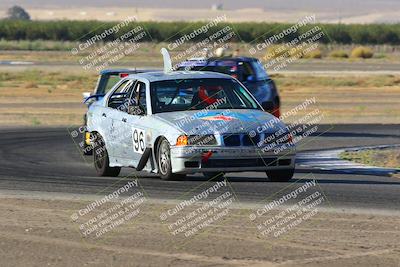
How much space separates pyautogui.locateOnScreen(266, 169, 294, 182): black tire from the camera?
14613mm

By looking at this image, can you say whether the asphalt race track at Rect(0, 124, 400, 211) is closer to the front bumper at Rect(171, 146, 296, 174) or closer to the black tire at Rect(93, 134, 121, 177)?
the black tire at Rect(93, 134, 121, 177)

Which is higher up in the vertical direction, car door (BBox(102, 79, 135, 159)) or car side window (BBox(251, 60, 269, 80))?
car door (BBox(102, 79, 135, 159))

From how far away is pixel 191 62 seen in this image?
23.0 metres

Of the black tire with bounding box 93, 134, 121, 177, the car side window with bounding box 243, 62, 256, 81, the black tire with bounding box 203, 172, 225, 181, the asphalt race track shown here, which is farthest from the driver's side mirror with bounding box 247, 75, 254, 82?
the black tire with bounding box 203, 172, 225, 181

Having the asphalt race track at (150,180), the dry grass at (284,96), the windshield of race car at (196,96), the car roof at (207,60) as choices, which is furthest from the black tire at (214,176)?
the dry grass at (284,96)

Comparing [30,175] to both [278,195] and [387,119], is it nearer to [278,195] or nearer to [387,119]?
[278,195]

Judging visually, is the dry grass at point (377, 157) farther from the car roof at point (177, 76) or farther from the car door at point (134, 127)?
the car door at point (134, 127)

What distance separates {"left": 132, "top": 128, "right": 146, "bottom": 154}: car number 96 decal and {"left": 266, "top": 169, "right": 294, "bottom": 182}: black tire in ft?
5.56

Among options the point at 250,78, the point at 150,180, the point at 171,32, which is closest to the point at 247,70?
the point at 250,78

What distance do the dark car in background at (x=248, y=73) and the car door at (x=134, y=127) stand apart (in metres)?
7.75

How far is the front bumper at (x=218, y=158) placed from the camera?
552 inches

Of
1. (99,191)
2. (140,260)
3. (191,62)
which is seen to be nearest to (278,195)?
(99,191)

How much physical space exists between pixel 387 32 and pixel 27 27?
128 feet

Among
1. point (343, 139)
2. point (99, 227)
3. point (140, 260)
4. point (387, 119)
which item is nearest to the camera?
point (140, 260)
